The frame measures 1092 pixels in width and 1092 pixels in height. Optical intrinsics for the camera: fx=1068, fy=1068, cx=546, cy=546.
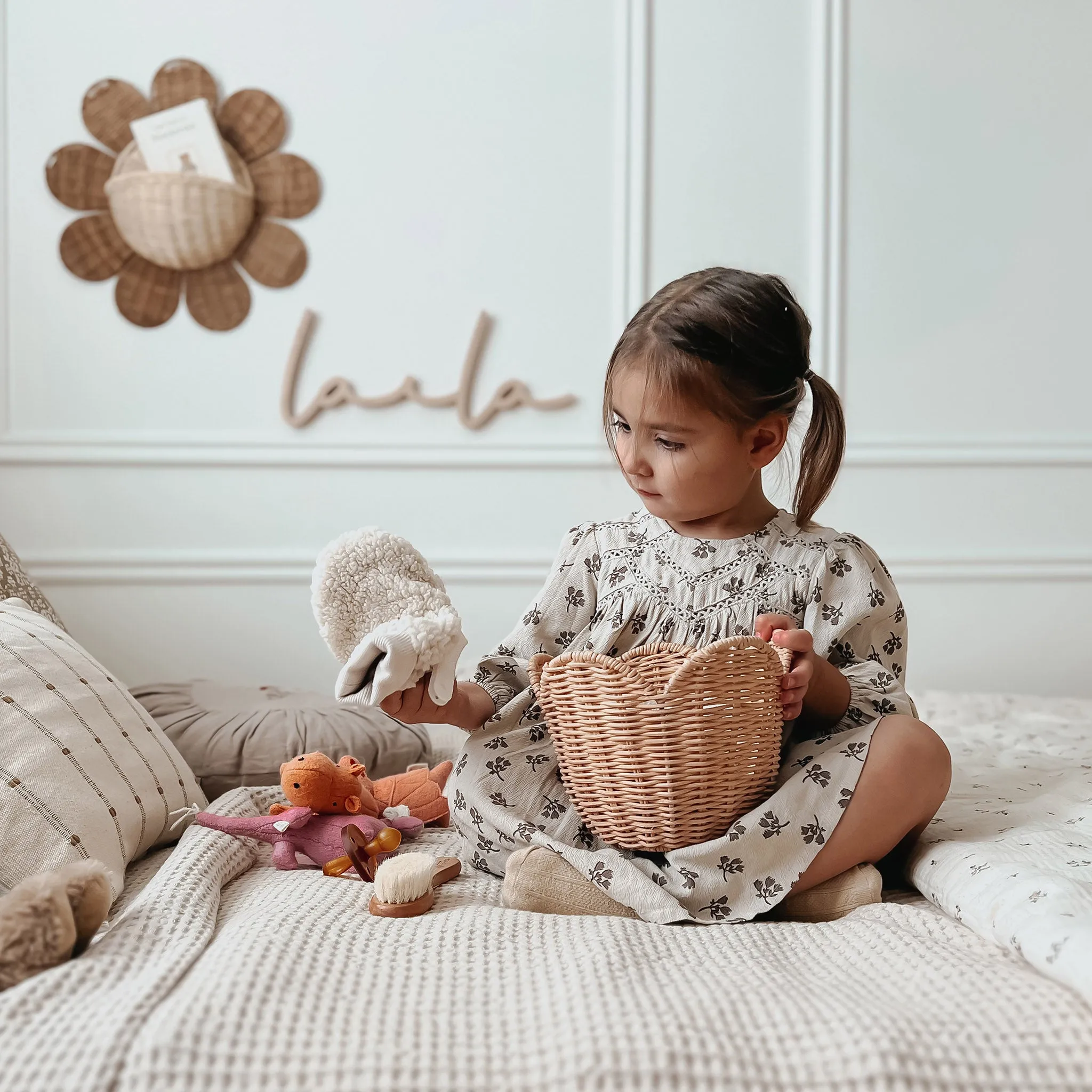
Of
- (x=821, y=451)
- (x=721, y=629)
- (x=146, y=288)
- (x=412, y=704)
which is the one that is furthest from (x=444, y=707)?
(x=146, y=288)

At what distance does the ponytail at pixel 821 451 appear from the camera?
117cm

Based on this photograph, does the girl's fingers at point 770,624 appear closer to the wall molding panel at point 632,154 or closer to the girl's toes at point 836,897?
the girl's toes at point 836,897

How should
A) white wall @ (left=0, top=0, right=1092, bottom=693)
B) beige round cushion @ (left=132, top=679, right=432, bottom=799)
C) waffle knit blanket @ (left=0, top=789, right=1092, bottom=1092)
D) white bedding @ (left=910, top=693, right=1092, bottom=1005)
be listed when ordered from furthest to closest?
white wall @ (left=0, top=0, right=1092, bottom=693) → beige round cushion @ (left=132, top=679, right=432, bottom=799) → white bedding @ (left=910, top=693, right=1092, bottom=1005) → waffle knit blanket @ (left=0, top=789, right=1092, bottom=1092)

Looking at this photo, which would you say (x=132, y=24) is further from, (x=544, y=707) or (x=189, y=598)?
(x=544, y=707)

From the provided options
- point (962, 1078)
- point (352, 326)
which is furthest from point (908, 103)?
point (962, 1078)

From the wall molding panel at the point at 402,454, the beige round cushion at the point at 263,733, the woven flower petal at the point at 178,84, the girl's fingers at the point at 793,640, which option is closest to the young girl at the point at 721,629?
the girl's fingers at the point at 793,640

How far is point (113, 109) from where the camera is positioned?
2033 millimetres

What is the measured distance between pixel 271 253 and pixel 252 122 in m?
0.25

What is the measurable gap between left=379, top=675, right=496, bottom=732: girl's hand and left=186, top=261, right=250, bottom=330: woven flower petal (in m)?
1.25

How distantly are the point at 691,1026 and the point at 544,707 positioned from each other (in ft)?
1.23

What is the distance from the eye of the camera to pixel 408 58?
207 cm

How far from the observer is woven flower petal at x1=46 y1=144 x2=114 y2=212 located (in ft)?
6.67

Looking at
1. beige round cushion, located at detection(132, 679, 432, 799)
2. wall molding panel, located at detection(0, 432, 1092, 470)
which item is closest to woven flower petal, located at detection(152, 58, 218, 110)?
wall molding panel, located at detection(0, 432, 1092, 470)

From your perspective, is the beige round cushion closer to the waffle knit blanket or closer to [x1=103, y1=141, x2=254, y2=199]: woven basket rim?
the waffle knit blanket
